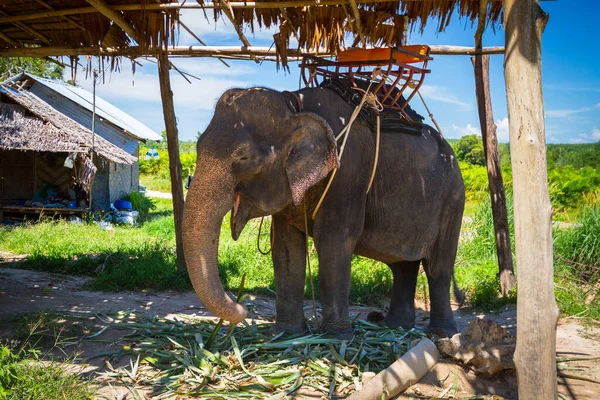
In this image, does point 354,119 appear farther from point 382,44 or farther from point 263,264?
point 263,264

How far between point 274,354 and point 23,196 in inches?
517

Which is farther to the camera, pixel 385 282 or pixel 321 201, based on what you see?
pixel 385 282

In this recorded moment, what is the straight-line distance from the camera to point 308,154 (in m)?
4.17

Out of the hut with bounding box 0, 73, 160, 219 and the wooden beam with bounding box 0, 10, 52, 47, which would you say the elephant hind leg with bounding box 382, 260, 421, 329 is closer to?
the wooden beam with bounding box 0, 10, 52, 47

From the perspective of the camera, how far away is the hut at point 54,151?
1384 centimetres

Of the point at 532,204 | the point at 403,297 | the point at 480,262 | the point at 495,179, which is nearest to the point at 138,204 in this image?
the point at 480,262

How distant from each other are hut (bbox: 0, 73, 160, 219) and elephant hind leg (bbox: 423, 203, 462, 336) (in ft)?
33.1

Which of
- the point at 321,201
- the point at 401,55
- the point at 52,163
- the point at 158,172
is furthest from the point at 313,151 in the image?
the point at 158,172

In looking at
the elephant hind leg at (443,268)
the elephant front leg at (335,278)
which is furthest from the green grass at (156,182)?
the elephant front leg at (335,278)

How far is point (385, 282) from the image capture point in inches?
315

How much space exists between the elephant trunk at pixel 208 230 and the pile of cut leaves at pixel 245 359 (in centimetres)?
53

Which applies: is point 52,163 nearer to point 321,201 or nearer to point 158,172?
point 321,201

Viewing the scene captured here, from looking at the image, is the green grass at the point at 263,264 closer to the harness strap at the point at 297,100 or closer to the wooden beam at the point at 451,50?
the harness strap at the point at 297,100

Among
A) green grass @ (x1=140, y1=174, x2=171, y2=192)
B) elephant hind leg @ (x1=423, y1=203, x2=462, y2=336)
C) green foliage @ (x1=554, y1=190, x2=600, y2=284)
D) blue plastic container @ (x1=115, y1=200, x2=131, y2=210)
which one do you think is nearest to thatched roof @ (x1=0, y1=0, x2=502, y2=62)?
elephant hind leg @ (x1=423, y1=203, x2=462, y2=336)
